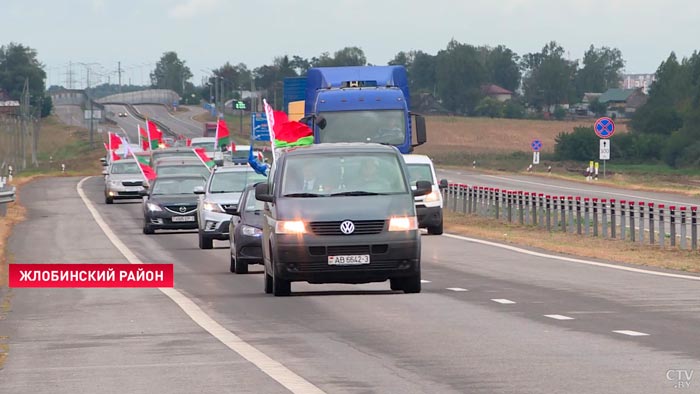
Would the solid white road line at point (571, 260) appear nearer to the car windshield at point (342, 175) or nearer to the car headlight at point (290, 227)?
→ the car windshield at point (342, 175)

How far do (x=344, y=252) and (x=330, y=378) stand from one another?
6.67 metres

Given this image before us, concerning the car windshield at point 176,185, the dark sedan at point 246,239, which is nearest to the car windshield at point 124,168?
the car windshield at point 176,185

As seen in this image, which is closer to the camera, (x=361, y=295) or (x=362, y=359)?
(x=362, y=359)

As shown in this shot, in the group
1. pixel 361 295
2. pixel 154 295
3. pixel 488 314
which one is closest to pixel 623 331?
pixel 488 314

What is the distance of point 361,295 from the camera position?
19.4 m

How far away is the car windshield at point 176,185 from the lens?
37.6 metres

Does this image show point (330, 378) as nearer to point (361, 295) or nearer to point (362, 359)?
point (362, 359)

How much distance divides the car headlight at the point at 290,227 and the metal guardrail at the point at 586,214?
1439 cm

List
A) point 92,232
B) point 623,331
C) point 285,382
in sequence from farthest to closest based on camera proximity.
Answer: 1. point 92,232
2. point 623,331
3. point 285,382

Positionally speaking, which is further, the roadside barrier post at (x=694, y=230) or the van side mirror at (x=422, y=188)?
the roadside barrier post at (x=694, y=230)

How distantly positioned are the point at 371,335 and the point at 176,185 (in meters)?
24.0

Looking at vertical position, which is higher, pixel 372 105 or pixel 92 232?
pixel 372 105

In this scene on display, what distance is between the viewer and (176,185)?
38.0 meters

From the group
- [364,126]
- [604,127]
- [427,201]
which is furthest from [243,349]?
[604,127]
